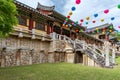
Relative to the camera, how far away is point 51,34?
Answer: 66.9 feet

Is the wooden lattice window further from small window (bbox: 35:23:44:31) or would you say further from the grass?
the grass

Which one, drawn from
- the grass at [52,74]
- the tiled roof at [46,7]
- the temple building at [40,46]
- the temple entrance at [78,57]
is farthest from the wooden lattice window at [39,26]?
the grass at [52,74]

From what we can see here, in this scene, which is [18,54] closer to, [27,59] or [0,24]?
[27,59]

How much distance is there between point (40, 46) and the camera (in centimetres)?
1908

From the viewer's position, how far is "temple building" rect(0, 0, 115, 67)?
50.7 feet

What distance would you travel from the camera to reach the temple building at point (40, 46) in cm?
1545

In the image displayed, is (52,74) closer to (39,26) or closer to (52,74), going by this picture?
(52,74)

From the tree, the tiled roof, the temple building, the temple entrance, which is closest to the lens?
the tree

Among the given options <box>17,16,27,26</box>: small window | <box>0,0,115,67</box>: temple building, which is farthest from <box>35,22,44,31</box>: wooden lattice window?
<box>17,16,27,26</box>: small window

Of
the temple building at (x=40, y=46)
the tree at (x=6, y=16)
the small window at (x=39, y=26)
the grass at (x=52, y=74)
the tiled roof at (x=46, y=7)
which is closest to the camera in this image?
the tree at (x=6, y=16)

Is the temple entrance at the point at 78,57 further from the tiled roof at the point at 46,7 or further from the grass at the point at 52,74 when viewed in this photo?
the grass at the point at 52,74

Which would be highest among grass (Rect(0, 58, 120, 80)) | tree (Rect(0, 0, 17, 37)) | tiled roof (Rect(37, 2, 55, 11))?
tiled roof (Rect(37, 2, 55, 11))

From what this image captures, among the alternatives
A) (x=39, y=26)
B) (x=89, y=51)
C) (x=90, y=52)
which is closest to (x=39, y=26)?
(x=39, y=26)

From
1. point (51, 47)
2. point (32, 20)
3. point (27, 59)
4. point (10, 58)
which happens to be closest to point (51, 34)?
point (51, 47)
